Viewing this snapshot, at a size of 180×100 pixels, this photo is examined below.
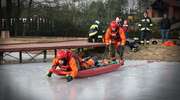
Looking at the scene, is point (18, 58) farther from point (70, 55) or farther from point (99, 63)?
point (70, 55)

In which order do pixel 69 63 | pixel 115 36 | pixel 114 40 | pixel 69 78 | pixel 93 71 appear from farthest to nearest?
pixel 114 40 → pixel 115 36 → pixel 93 71 → pixel 69 63 → pixel 69 78

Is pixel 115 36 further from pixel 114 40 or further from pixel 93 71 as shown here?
pixel 93 71

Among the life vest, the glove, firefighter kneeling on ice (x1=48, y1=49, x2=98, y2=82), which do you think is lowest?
the glove

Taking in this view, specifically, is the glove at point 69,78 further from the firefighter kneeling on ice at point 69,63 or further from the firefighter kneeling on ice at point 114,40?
the firefighter kneeling on ice at point 114,40

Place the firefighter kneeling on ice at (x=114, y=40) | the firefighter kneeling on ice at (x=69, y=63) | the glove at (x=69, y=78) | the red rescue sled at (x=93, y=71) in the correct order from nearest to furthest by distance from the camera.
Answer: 1. the glove at (x=69, y=78)
2. the firefighter kneeling on ice at (x=69, y=63)
3. the red rescue sled at (x=93, y=71)
4. the firefighter kneeling on ice at (x=114, y=40)

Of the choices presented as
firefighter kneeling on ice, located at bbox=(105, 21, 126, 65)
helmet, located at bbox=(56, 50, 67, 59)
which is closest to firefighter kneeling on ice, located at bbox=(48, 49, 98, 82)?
helmet, located at bbox=(56, 50, 67, 59)

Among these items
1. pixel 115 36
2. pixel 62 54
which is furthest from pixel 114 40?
pixel 62 54

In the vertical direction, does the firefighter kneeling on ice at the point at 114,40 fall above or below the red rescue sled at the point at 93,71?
above

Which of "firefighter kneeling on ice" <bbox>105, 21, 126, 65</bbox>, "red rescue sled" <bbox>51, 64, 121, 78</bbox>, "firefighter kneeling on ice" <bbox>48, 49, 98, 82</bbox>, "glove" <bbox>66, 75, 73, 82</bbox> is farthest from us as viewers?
"firefighter kneeling on ice" <bbox>105, 21, 126, 65</bbox>

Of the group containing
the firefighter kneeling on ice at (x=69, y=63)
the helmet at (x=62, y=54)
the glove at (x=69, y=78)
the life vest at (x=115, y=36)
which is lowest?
the glove at (x=69, y=78)

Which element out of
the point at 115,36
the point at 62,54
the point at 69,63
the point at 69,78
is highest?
the point at 115,36

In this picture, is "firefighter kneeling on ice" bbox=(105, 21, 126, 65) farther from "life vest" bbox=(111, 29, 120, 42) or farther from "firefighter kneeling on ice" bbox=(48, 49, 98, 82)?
"firefighter kneeling on ice" bbox=(48, 49, 98, 82)

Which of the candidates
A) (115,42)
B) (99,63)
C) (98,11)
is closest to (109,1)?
(98,11)

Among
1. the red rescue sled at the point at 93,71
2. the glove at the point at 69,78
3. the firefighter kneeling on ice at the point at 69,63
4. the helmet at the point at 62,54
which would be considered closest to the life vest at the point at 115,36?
the red rescue sled at the point at 93,71
